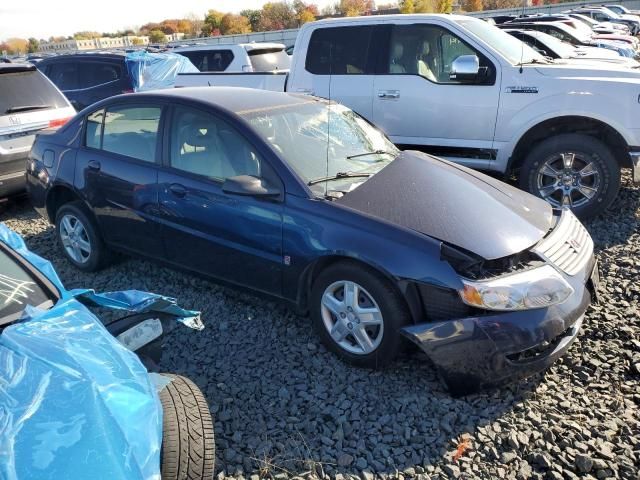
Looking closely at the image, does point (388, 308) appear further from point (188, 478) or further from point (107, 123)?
point (107, 123)

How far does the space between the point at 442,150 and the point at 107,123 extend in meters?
3.62

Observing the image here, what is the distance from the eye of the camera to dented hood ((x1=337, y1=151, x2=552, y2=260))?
10.3 ft

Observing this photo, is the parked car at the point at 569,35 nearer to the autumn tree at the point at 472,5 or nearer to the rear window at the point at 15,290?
the rear window at the point at 15,290

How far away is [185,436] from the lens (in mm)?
2205

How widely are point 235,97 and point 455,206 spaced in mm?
1941

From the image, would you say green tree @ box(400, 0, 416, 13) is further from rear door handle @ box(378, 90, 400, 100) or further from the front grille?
the front grille

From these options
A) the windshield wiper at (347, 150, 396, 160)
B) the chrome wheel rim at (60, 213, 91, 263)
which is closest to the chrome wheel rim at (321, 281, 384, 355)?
the windshield wiper at (347, 150, 396, 160)

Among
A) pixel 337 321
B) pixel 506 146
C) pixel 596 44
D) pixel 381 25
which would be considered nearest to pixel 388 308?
pixel 337 321

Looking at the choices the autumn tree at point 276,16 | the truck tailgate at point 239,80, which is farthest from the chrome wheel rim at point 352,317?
the autumn tree at point 276,16

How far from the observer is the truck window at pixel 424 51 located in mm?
6082

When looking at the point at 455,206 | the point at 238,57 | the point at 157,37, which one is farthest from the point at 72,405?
the point at 157,37

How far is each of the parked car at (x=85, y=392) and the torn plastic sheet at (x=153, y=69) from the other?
8.00 meters

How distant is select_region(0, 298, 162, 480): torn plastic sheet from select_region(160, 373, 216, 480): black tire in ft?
0.34

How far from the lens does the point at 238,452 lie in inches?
110
